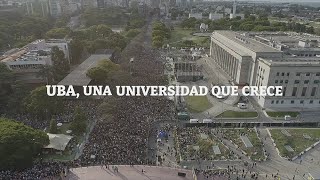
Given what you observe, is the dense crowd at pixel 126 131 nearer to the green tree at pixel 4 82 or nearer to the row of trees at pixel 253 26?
the green tree at pixel 4 82

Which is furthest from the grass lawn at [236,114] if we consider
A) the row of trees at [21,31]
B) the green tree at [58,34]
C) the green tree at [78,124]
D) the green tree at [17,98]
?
the green tree at [58,34]

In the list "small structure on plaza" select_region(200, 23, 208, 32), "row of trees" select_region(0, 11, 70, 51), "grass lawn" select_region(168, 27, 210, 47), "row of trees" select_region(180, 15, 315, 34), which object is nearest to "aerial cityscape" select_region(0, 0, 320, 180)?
"row of trees" select_region(0, 11, 70, 51)

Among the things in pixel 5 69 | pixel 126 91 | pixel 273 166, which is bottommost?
pixel 273 166

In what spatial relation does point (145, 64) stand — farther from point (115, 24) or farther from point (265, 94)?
point (115, 24)

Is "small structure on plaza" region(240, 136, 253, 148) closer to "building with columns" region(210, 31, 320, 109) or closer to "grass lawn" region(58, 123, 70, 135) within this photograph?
"building with columns" region(210, 31, 320, 109)

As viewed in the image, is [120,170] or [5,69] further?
[5,69]

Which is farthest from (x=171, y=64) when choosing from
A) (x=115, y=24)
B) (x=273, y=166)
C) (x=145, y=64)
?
(x=115, y=24)

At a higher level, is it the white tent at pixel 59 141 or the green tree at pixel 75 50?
the green tree at pixel 75 50
